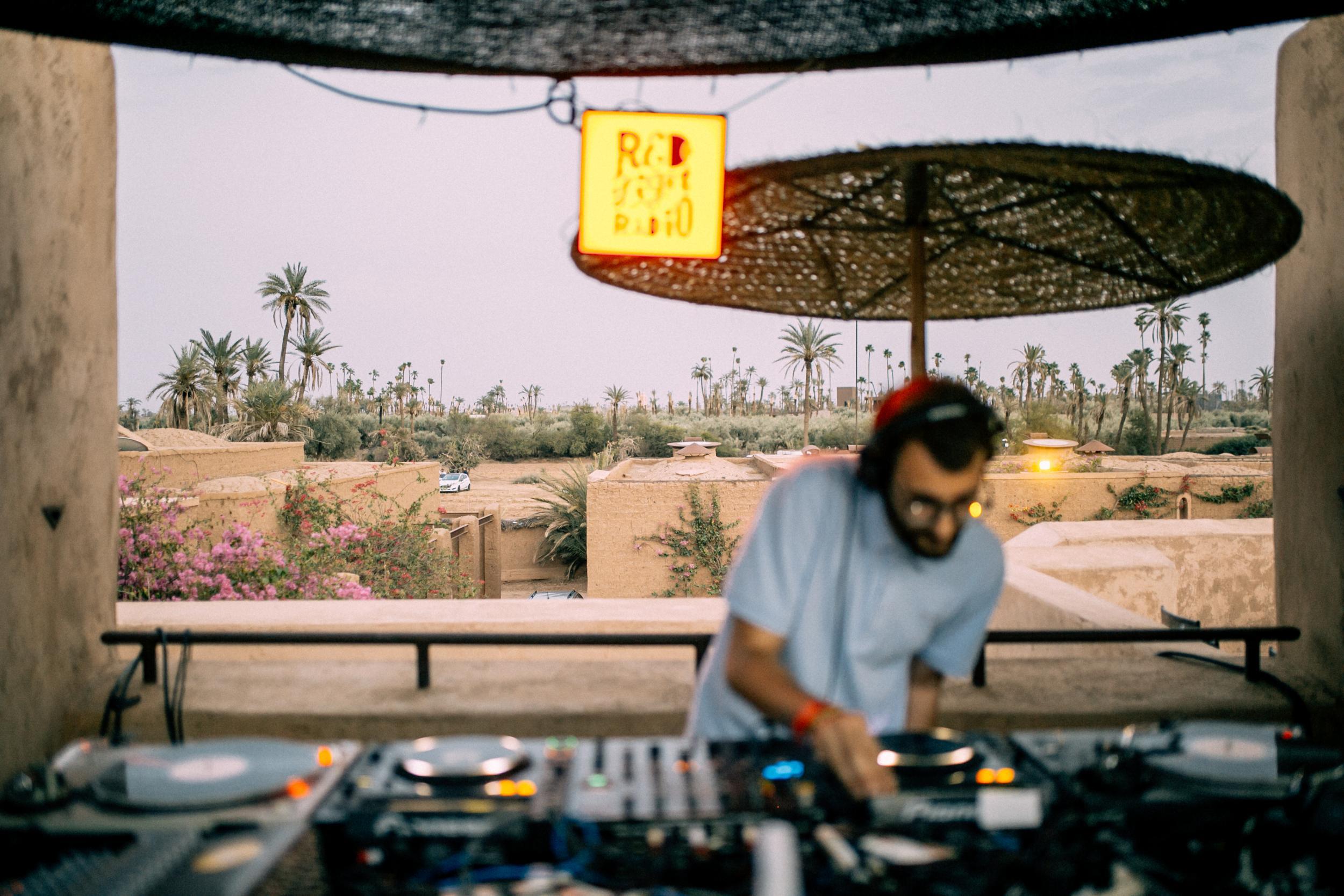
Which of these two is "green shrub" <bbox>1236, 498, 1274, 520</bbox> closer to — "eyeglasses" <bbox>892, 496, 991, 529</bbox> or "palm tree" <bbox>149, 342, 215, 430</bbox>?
"eyeglasses" <bbox>892, 496, 991, 529</bbox>

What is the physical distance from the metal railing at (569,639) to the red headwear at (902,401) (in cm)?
115

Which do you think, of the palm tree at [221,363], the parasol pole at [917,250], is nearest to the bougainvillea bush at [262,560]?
the parasol pole at [917,250]

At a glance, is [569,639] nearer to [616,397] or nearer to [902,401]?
[902,401]

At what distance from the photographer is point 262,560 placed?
6461 millimetres

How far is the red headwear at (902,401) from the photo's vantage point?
4.08ft

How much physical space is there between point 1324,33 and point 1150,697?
7.33ft

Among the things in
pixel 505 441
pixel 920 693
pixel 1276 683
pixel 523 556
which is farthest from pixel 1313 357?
pixel 505 441

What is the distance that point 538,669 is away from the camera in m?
2.84

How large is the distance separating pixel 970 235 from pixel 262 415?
3089cm

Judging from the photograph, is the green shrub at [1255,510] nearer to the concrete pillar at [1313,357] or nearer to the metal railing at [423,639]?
the concrete pillar at [1313,357]

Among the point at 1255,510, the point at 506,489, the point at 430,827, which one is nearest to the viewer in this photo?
the point at 430,827

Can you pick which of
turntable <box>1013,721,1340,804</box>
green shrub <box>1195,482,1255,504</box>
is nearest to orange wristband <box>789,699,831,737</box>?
turntable <box>1013,721,1340,804</box>

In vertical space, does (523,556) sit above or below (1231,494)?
below

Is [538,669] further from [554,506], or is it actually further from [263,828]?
[554,506]
